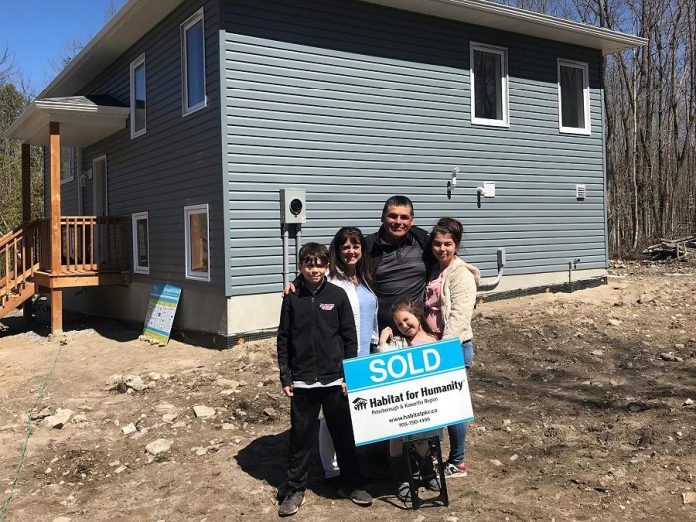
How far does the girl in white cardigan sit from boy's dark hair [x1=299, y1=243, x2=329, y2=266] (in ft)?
2.29

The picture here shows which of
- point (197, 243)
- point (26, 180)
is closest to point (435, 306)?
point (197, 243)

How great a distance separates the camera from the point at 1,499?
13.3 ft

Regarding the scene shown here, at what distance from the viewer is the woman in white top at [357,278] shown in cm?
374

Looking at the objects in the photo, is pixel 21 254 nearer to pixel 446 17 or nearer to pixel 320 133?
pixel 320 133

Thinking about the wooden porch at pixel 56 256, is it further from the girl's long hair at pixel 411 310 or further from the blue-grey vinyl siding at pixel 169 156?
the girl's long hair at pixel 411 310

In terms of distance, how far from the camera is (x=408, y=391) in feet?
11.9

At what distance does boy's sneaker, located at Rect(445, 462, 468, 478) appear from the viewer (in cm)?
405

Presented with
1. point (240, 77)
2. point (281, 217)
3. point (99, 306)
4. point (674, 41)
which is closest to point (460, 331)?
point (281, 217)

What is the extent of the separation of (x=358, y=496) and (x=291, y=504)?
42 cm

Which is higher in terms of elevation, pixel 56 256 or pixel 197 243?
pixel 197 243

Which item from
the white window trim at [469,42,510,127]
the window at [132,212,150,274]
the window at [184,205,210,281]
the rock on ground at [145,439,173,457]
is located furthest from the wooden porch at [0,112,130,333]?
the white window trim at [469,42,510,127]

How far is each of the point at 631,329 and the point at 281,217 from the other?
541 centimetres

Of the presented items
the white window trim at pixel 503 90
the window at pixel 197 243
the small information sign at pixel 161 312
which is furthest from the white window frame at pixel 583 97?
the small information sign at pixel 161 312

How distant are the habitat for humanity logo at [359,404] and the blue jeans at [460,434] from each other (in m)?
0.63
